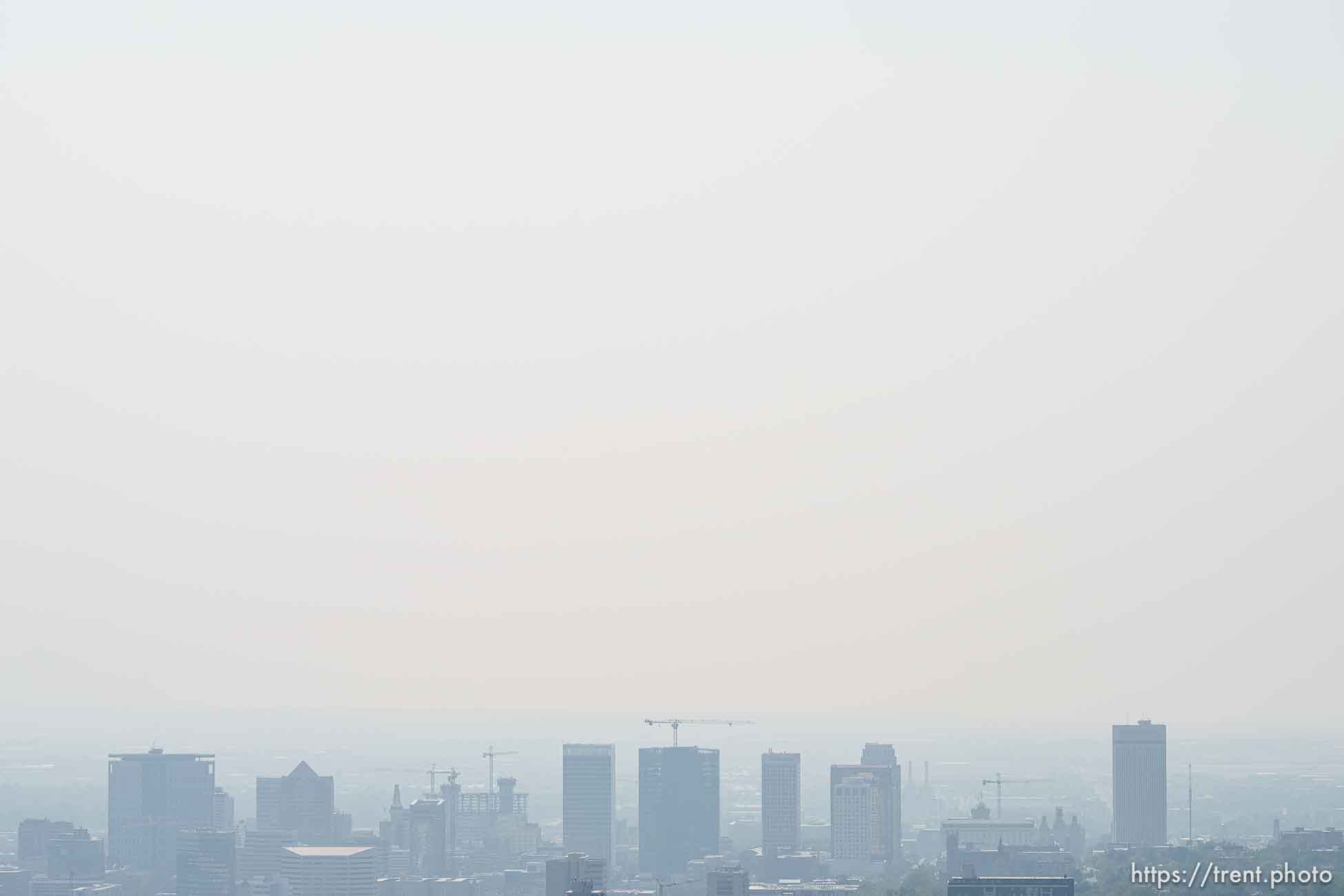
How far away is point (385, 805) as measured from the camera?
17925cm

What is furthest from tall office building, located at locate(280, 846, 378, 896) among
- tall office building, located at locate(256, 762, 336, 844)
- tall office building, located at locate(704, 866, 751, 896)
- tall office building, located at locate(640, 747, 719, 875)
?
tall office building, located at locate(640, 747, 719, 875)

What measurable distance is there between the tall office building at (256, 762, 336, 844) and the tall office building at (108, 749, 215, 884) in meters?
3.25

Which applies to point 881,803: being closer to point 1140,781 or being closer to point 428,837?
Answer: point 1140,781

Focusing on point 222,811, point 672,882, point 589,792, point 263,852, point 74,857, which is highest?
point 589,792

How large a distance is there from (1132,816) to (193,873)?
57261 millimetres

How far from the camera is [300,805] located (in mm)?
149875

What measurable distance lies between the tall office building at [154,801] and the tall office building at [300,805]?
3.25 metres

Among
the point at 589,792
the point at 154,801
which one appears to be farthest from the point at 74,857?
the point at 589,792

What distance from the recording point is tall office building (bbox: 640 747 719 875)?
5581 inches

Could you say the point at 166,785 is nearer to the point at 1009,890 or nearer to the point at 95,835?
the point at 95,835

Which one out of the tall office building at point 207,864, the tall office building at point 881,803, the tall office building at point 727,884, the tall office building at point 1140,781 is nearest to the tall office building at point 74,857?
the tall office building at point 207,864

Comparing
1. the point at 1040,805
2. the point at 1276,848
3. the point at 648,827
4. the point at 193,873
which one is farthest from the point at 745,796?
the point at 1276,848

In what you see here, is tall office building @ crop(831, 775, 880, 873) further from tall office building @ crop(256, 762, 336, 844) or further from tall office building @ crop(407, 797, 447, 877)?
tall office building @ crop(256, 762, 336, 844)

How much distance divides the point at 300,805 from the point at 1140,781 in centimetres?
5165
